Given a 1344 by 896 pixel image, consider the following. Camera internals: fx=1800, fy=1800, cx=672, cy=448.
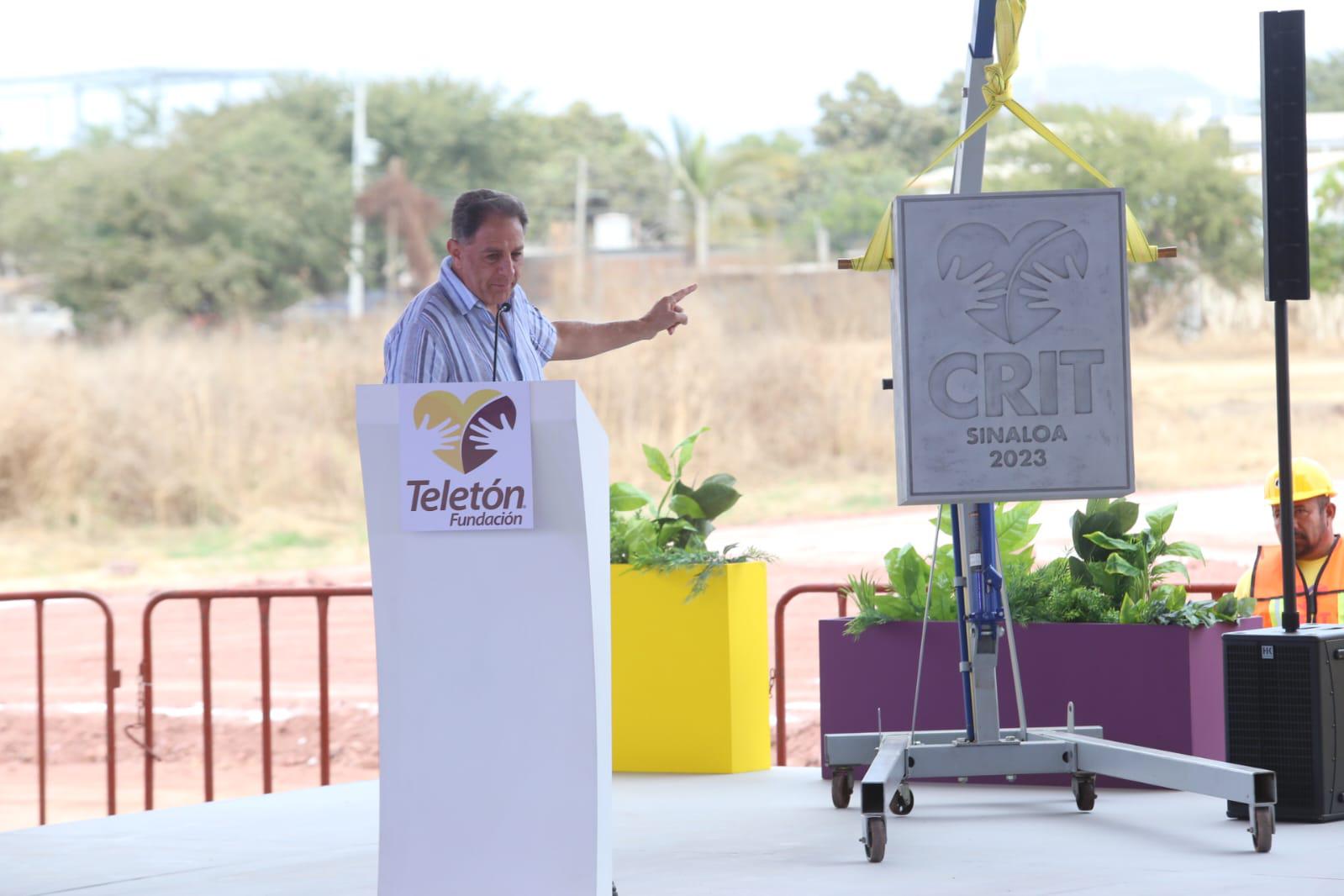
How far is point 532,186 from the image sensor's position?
34.3 m

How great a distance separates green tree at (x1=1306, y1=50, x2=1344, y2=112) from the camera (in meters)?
30.2

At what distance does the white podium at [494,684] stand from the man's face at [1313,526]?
10.4ft

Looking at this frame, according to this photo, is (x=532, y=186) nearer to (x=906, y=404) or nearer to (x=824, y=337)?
(x=824, y=337)

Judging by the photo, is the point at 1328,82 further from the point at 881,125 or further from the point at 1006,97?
the point at 1006,97

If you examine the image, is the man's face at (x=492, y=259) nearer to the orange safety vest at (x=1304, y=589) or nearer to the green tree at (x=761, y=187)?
the orange safety vest at (x=1304, y=589)

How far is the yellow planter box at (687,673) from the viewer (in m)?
5.75

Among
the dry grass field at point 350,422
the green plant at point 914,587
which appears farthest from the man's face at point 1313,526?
the dry grass field at point 350,422

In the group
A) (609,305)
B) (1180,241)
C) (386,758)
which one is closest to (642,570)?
(386,758)

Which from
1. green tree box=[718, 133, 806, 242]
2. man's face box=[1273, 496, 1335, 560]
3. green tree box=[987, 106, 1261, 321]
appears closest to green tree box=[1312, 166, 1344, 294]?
green tree box=[987, 106, 1261, 321]

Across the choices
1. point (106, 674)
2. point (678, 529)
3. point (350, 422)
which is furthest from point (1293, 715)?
point (350, 422)

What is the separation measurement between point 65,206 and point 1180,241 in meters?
19.0

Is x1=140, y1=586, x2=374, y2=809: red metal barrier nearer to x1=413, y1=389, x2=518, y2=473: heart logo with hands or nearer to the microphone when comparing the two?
the microphone

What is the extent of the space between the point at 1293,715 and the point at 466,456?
8.17ft

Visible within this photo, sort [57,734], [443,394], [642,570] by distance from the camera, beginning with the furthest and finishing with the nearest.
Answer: [57,734] < [642,570] < [443,394]
